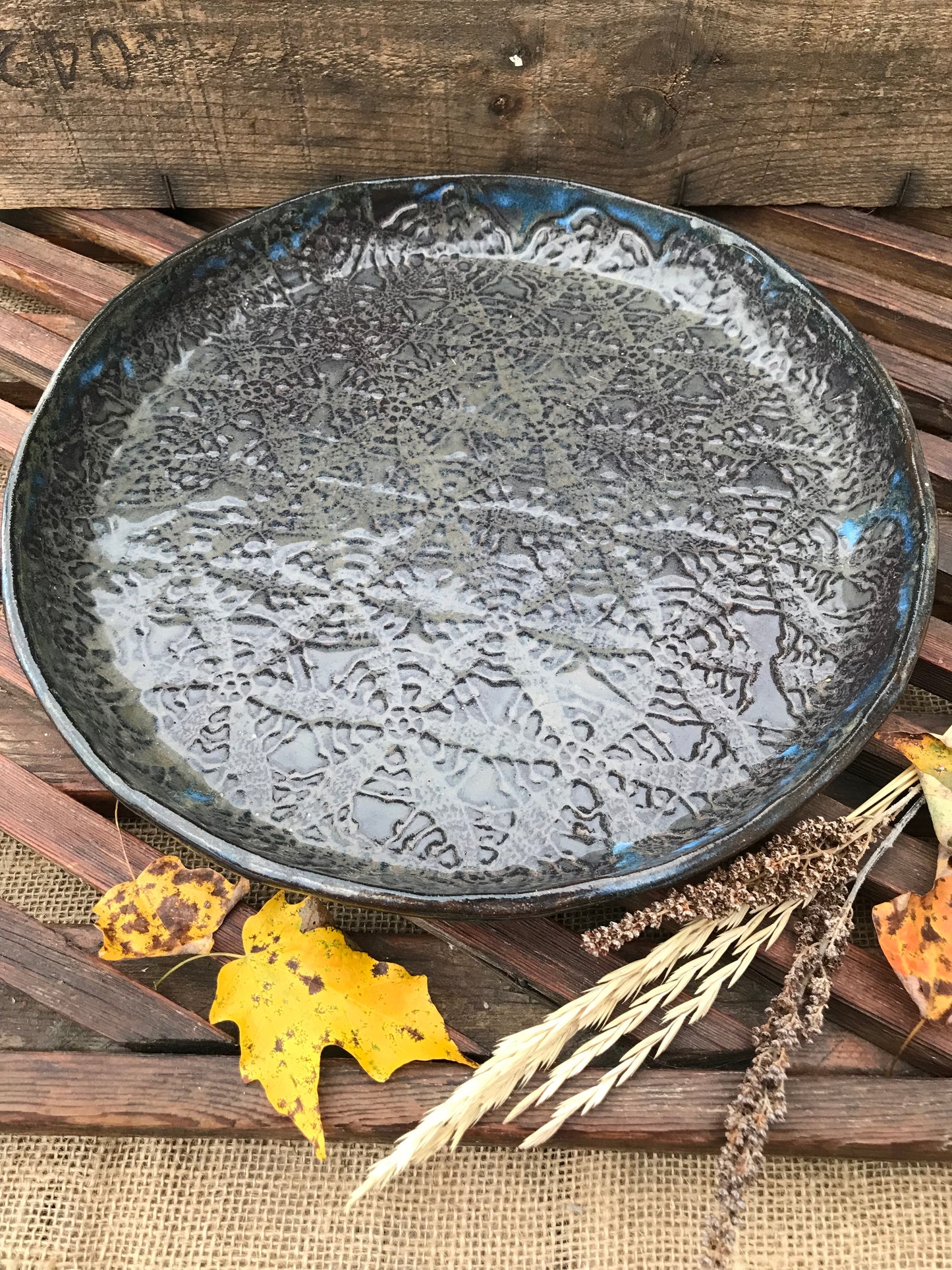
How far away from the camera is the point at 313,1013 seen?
71 centimetres

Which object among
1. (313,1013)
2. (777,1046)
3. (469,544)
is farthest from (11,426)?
(777,1046)

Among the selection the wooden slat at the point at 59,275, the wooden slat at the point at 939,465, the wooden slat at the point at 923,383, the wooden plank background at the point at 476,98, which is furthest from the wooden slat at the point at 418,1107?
the wooden plank background at the point at 476,98

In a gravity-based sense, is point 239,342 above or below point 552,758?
above

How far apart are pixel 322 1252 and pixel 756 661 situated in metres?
0.53

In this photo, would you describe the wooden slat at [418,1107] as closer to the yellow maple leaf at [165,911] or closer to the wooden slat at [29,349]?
the yellow maple leaf at [165,911]

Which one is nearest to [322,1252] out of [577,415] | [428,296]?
[577,415]

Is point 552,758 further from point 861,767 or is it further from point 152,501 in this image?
point 152,501

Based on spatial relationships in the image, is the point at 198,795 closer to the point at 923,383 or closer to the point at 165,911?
the point at 165,911

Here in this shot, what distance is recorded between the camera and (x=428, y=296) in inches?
39.6

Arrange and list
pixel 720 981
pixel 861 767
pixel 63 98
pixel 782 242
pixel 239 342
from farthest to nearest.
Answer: pixel 782 242
pixel 63 98
pixel 239 342
pixel 861 767
pixel 720 981

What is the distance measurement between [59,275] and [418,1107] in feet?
3.19

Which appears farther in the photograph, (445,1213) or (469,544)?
(469,544)

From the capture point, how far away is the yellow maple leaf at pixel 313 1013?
2.27 feet

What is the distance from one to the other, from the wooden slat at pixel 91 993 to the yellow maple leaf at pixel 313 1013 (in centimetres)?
3
